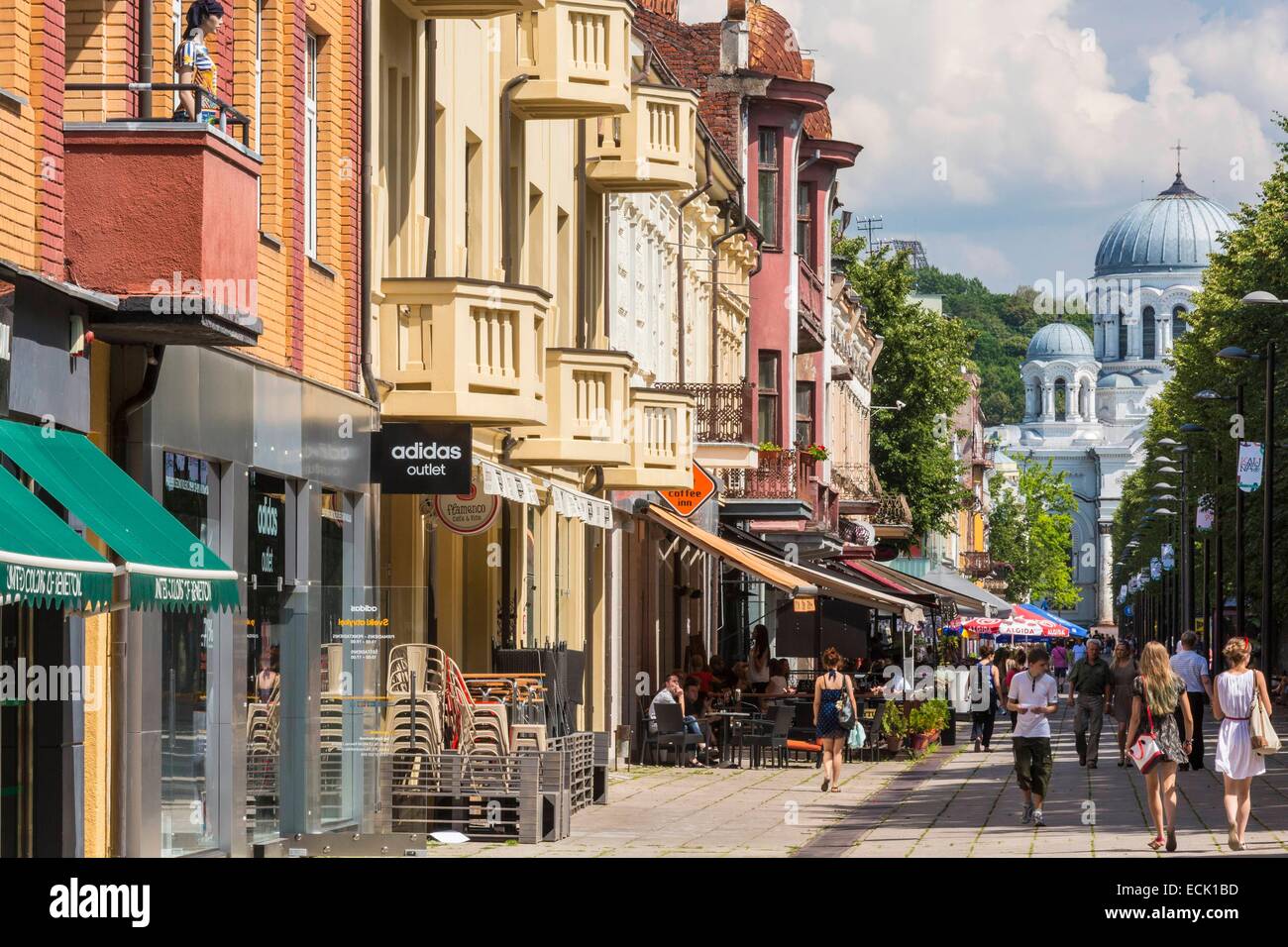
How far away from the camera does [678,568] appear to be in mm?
41375

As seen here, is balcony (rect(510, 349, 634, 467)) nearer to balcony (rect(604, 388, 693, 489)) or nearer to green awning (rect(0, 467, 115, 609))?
balcony (rect(604, 388, 693, 489))

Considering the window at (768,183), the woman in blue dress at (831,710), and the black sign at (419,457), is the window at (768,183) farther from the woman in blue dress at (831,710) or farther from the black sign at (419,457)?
the black sign at (419,457)

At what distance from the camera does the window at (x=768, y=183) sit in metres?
48.2

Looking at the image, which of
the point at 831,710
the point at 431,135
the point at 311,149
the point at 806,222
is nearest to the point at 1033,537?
the point at 806,222

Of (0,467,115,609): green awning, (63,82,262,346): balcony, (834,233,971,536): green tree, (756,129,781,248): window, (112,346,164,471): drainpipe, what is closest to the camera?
(0,467,115,609): green awning

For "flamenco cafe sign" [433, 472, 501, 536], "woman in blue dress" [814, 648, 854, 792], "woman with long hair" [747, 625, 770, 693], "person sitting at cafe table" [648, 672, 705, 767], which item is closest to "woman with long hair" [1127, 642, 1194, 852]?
"flamenco cafe sign" [433, 472, 501, 536]

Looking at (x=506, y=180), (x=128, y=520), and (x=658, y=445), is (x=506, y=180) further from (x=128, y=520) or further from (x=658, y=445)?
(x=128, y=520)

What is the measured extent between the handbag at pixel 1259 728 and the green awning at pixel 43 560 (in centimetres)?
986

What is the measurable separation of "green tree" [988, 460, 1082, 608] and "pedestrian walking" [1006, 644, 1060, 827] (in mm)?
117469

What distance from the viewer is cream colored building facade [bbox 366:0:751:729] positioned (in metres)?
20.1

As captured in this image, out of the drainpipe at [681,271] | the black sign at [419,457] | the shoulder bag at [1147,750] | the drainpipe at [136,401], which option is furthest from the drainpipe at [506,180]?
the drainpipe at [681,271]

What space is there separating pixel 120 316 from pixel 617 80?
12.6 metres
